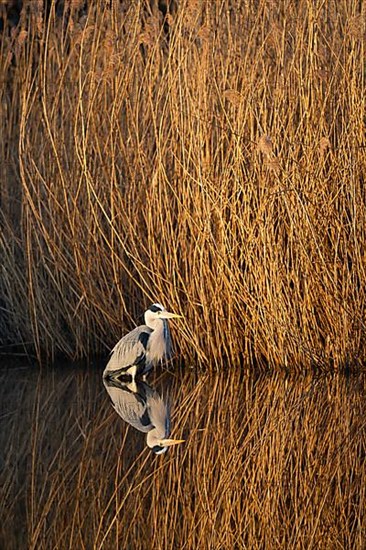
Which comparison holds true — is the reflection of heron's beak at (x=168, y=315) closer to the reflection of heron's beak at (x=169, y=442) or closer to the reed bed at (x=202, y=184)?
the reed bed at (x=202, y=184)

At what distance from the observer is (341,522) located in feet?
13.1

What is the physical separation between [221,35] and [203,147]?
2.32ft

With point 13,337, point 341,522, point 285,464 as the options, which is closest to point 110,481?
point 285,464

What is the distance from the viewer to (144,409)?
239 inches

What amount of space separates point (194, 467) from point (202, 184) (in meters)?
2.19

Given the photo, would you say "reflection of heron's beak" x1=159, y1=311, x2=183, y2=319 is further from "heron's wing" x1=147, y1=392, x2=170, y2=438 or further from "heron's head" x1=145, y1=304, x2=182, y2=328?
"heron's wing" x1=147, y1=392, x2=170, y2=438

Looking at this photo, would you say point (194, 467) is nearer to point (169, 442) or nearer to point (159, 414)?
point (169, 442)

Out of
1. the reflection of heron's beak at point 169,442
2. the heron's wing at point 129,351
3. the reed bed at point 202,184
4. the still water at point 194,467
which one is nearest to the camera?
the still water at point 194,467

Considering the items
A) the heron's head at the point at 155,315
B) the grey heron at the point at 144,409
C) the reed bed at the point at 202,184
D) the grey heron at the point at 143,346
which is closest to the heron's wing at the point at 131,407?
the grey heron at the point at 144,409

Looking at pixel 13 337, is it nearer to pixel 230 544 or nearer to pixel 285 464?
pixel 285 464

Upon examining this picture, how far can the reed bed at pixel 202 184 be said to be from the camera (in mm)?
6469

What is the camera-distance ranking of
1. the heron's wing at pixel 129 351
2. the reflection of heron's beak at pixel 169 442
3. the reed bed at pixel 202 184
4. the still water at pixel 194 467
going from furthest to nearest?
the heron's wing at pixel 129 351
the reed bed at pixel 202 184
the reflection of heron's beak at pixel 169 442
the still water at pixel 194 467

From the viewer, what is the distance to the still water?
3.98 m

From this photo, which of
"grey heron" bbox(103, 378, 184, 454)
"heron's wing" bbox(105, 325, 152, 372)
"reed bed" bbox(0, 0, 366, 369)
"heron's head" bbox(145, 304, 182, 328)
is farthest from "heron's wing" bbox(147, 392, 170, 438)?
"reed bed" bbox(0, 0, 366, 369)
